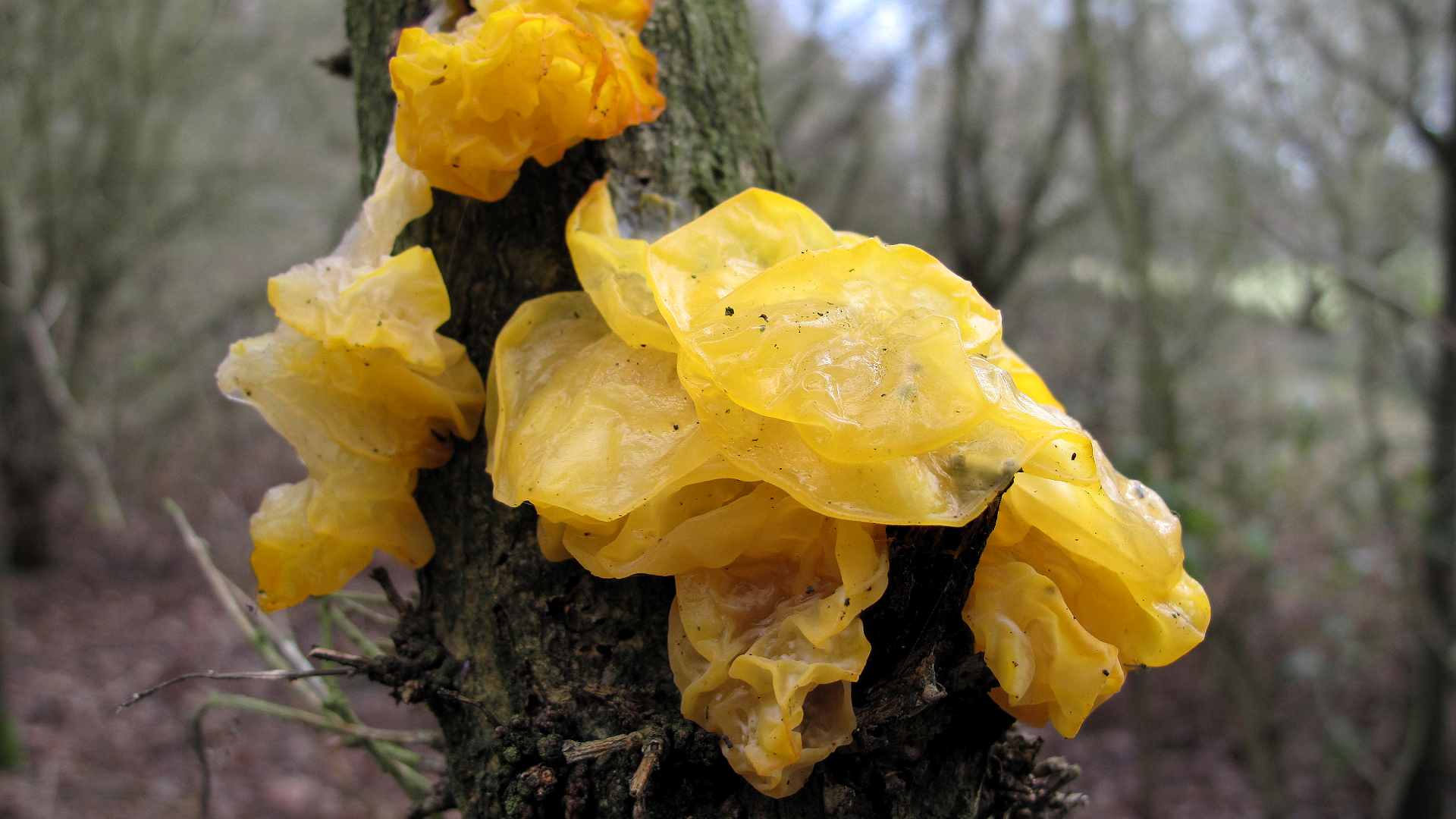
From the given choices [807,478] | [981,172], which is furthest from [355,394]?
[981,172]

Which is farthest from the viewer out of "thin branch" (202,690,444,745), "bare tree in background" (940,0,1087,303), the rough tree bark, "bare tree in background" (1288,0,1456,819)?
"bare tree in background" (940,0,1087,303)

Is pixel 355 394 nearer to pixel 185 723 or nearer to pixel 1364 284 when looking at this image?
pixel 1364 284

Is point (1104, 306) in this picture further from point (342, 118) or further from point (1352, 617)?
point (342, 118)

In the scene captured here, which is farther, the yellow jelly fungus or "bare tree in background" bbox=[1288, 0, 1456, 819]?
"bare tree in background" bbox=[1288, 0, 1456, 819]

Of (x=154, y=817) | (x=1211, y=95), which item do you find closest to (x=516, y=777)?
(x=154, y=817)

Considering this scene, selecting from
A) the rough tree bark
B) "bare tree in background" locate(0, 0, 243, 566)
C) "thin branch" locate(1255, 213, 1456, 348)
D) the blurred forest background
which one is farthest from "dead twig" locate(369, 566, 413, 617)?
"bare tree in background" locate(0, 0, 243, 566)

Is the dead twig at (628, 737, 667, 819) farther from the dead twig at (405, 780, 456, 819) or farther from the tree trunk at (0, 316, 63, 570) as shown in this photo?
the tree trunk at (0, 316, 63, 570)

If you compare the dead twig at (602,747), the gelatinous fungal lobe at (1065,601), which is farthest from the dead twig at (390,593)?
the gelatinous fungal lobe at (1065,601)
